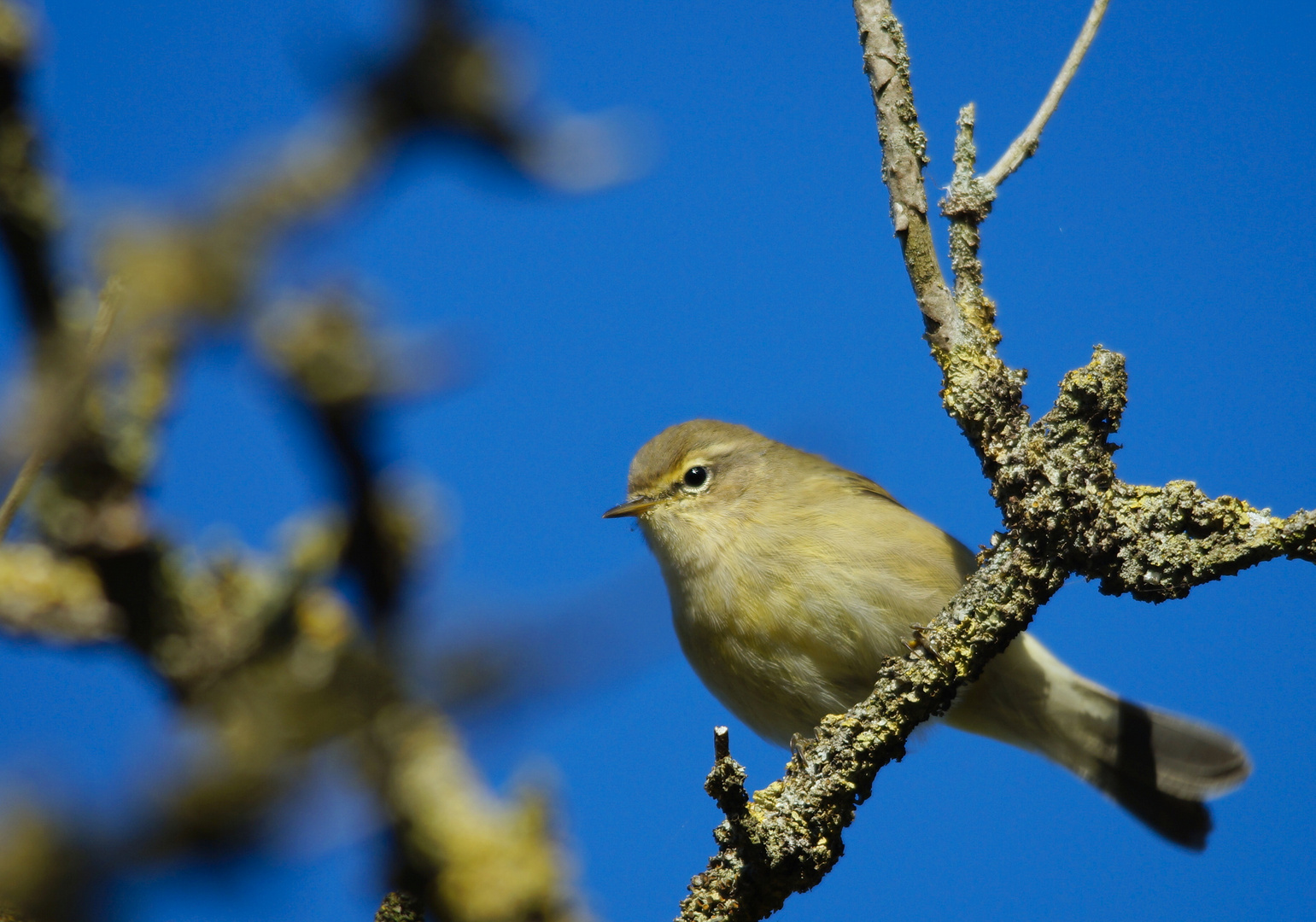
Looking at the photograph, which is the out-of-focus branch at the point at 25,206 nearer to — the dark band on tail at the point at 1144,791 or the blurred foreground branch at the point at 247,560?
the blurred foreground branch at the point at 247,560

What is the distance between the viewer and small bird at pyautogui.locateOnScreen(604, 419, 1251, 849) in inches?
196

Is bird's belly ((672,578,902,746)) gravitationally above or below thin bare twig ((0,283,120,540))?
above

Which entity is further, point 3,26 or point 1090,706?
point 1090,706

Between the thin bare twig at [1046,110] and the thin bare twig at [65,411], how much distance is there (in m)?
3.31

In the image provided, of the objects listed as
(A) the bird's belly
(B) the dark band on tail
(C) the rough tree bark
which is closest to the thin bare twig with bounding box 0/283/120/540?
(C) the rough tree bark

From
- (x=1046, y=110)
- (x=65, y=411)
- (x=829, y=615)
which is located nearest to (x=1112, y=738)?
(x=829, y=615)

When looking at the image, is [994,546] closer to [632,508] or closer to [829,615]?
[829,615]

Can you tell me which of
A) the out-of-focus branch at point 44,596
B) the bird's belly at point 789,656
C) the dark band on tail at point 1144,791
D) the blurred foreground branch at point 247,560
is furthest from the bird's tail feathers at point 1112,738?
the out-of-focus branch at point 44,596

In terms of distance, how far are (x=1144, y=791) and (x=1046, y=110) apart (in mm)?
4019

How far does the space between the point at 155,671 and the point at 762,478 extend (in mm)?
4460

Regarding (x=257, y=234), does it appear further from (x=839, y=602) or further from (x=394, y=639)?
(x=839, y=602)

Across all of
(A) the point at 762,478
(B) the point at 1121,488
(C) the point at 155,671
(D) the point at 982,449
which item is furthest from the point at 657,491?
(C) the point at 155,671

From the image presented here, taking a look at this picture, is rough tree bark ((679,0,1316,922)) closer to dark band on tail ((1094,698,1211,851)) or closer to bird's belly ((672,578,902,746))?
bird's belly ((672,578,902,746))

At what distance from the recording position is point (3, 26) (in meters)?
1.47
